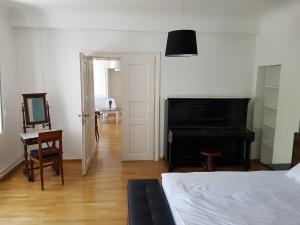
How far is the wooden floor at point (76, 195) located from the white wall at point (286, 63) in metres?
0.85

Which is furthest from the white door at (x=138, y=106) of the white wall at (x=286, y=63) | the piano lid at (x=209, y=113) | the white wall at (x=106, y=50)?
the white wall at (x=286, y=63)

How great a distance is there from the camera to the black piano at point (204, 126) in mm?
3967

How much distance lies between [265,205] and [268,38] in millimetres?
3146

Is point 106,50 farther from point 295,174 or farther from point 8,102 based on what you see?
point 295,174

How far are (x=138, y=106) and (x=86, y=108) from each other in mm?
948

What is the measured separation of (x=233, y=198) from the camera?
189 centimetres

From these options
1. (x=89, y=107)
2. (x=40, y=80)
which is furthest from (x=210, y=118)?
(x=40, y=80)

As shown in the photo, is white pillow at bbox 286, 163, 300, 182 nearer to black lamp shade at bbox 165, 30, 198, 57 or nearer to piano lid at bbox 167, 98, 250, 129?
black lamp shade at bbox 165, 30, 198, 57

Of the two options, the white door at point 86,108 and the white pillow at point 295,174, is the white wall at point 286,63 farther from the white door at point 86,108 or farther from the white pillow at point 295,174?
the white door at point 86,108

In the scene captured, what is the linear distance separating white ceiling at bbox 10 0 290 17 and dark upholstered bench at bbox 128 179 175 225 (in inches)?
99.6

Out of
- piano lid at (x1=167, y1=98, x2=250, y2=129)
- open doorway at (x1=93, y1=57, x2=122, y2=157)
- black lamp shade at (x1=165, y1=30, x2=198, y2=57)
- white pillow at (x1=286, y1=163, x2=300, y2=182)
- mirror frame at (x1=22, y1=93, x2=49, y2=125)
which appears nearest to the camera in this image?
white pillow at (x1=286, y1=163, x2=300, y2=182)

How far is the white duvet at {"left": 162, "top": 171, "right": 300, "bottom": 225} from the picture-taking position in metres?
1.59

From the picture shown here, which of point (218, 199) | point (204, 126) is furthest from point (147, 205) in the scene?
point (204, 126)

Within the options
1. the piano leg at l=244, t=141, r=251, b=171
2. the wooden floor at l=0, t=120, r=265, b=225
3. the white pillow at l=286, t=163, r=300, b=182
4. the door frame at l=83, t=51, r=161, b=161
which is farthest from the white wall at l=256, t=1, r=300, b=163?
the door frame at l=83, t=51, r=161, b=161
